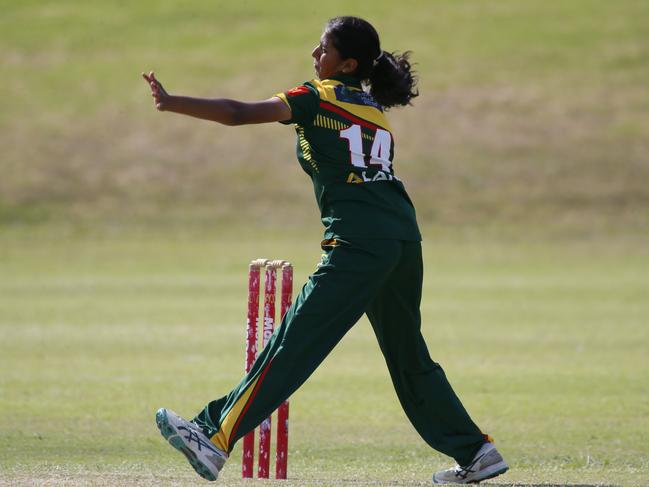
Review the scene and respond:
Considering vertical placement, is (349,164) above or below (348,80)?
below

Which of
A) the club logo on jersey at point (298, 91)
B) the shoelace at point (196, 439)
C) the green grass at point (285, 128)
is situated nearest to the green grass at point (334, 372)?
the shoelace at point (196, 439)

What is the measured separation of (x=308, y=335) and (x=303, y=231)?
24.5m

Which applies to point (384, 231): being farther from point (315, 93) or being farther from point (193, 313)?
point (193, 313)

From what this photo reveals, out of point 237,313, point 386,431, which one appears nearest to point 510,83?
point 237,313

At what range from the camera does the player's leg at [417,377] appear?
6.14 m

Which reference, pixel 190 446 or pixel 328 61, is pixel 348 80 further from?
pixel 190 446

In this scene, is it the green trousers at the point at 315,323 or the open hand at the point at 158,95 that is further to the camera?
the green trousers at the point at 315,323

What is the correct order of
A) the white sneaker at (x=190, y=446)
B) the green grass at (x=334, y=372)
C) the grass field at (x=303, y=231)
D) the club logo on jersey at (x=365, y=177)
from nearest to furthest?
the white sneaker at (x=190, y=446), the club logo on jersey at (x=365, y=177), the green grass at (x=334, y=372), the grass field at (x=303, y=231)

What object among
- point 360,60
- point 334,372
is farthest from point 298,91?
point 334,372

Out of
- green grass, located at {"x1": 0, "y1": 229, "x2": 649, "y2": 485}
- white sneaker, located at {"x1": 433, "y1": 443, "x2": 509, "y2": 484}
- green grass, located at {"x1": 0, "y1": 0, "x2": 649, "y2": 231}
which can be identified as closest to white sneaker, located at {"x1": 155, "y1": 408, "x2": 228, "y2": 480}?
green grass, located at {"x1": 0, "y1": 229, "x2": 649, "y2": 485}

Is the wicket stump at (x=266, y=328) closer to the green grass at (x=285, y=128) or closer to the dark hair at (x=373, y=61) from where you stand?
the dark hair at (x=373, y=61)

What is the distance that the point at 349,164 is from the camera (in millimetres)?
5945

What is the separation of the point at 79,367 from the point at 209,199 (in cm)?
2178

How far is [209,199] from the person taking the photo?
33.8 metres
